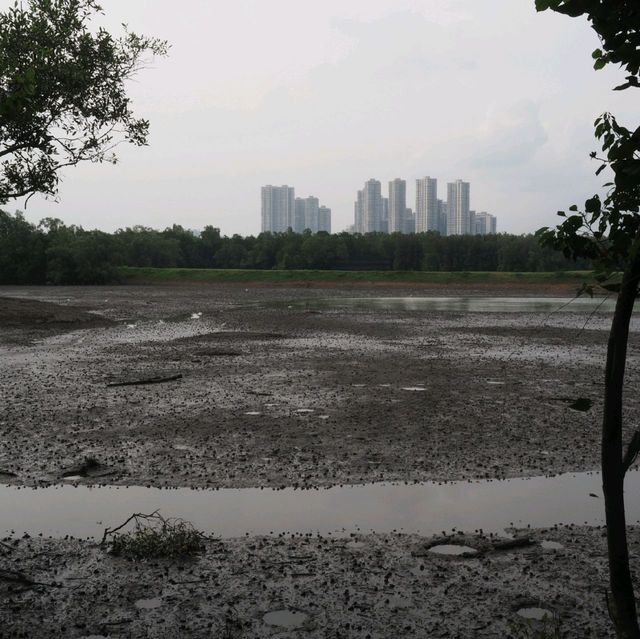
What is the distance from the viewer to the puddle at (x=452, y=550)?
6.52 metres

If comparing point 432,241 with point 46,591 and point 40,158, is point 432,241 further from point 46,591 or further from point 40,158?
point 46,591

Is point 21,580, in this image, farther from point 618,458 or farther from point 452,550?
point 618,458

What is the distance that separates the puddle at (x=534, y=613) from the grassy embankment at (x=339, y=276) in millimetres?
80842

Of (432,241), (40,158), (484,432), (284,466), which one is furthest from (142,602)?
(432,241)

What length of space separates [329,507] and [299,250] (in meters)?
120

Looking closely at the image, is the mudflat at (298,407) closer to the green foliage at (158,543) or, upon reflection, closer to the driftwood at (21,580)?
the green foliage at (158,543)

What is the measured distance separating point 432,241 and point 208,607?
123 meters

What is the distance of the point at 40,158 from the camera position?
44.2 ft

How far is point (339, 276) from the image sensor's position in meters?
91.2

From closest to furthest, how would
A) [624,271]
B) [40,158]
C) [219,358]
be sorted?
1. [624,271]
2. [40,158]
3. [219,358]

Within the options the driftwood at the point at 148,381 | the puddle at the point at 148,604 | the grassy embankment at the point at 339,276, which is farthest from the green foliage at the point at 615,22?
the grassy embankment at the point at 339,276

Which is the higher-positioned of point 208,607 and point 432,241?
point 432,241

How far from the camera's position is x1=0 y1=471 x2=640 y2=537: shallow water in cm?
733

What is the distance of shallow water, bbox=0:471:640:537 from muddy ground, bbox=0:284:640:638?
14.2 inches
